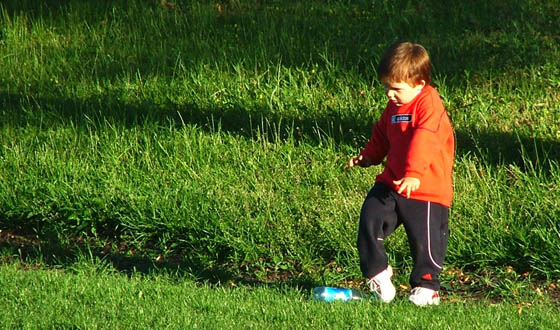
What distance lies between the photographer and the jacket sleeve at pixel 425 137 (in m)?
4.66

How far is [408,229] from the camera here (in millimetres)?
4938

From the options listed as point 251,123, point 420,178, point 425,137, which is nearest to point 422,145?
point 425,137

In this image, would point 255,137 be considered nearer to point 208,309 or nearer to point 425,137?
point 208,309

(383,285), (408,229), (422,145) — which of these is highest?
(422,145)

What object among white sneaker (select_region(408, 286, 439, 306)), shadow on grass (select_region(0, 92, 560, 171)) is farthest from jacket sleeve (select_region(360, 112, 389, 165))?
shadow on grass (select_region(0, 92, 560, 171))

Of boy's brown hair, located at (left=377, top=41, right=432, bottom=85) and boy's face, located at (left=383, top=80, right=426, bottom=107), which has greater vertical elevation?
boy's brown hair, located at (left=377, top=41, right=432, bottom=85)

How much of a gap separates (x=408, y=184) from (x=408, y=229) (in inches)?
17.4

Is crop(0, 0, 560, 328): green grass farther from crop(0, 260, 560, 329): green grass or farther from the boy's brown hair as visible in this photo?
the boy's brown hair

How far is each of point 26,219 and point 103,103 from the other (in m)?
1.62

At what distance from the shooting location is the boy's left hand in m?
4.57

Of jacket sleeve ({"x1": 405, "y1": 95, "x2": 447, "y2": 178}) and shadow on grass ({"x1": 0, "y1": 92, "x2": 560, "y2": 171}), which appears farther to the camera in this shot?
shadow on grass ({"x1": 0, "y1": 92, "x2": 560, "y2": 171})

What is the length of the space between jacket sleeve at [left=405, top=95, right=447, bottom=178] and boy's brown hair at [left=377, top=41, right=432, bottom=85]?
0.14 m

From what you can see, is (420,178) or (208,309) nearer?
(420,178)

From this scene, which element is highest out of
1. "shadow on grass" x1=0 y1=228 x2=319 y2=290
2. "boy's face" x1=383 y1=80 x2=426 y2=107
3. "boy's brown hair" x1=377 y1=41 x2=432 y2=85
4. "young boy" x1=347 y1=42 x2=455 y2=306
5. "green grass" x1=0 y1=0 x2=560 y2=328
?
"boy's brown hair" x1=377 y1=41 x2=432 y2=85
